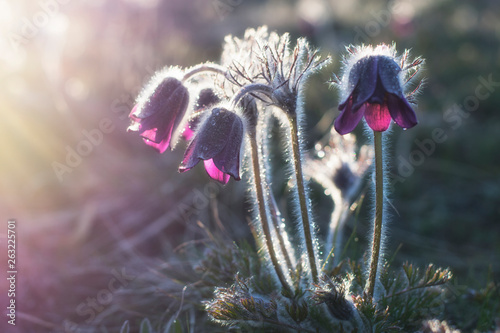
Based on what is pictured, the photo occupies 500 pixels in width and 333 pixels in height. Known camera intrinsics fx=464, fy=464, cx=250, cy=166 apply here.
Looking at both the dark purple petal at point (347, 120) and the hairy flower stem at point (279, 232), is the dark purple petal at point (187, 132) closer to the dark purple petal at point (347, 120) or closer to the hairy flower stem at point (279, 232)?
the hairy flower stem at point (279, 232)

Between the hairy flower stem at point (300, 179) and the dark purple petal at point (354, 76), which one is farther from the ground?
the dark purple petal at point (354, 76)

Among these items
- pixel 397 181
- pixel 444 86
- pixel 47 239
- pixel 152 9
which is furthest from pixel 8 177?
pixel 444 86

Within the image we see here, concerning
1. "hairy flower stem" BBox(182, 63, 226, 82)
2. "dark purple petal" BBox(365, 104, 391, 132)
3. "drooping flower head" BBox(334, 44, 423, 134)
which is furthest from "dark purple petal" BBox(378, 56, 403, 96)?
"hairy flower stem" BBox(182, 63, 226, 82)

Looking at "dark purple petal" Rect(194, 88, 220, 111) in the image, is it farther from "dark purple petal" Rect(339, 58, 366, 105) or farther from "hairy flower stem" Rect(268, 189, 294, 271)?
"dark purple petal" Rect(339, 58, 366, 105)

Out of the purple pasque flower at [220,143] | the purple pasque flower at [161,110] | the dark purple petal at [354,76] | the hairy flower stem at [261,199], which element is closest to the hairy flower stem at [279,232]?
the hairy flower stem at [261,199]

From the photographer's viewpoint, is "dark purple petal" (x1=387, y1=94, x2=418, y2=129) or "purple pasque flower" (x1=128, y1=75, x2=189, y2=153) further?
"purple pasque flower" (x1=128, y1=75, x2=189, y2=153)

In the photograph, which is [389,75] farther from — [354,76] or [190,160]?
[190,160]

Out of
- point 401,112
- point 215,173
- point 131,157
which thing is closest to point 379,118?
point 401,112
